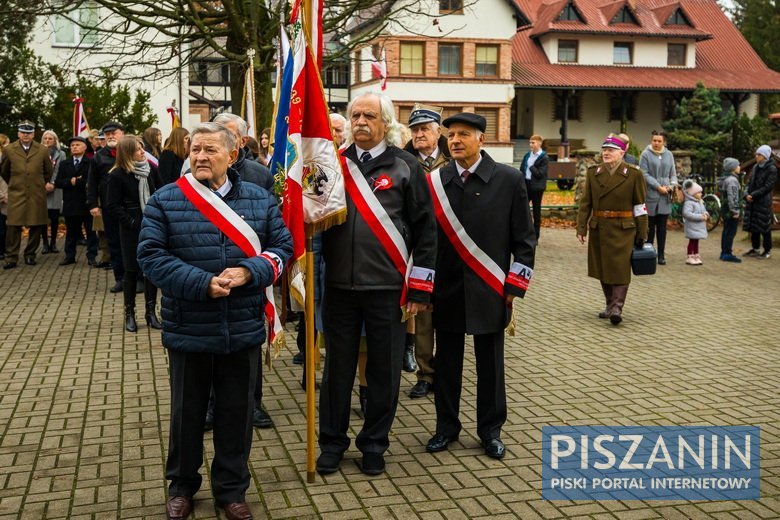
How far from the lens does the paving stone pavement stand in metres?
4.72

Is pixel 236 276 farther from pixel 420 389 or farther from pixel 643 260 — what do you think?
pixel 643 260

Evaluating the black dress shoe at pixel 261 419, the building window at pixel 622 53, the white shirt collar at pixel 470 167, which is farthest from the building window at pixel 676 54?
the black dress shoe at pixel 261 419

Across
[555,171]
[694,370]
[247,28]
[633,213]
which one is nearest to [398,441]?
[694,370]

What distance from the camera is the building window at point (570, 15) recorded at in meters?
47.8

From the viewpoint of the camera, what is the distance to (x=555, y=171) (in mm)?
36312

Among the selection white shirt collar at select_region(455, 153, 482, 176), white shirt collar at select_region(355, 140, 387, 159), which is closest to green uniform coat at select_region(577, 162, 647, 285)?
white shirt collar at select_region(455, 153, 482, 176)

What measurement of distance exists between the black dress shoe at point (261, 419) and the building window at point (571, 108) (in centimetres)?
4498

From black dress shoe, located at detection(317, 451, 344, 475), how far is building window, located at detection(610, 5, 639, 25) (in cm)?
4745

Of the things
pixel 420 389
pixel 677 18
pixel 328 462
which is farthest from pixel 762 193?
pixel 677 18

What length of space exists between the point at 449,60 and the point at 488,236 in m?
40.1

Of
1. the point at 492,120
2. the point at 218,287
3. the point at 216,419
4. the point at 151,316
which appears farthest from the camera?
the point at 492,120

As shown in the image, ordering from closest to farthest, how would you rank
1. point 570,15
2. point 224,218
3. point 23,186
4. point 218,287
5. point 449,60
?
1. point 218,287
2. point 224,218
3. point 23,186
4. point 449,60
5. point 570,15

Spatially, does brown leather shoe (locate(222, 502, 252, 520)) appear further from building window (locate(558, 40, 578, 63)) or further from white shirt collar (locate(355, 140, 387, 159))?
building window (locate(558, 40, 578, 63))

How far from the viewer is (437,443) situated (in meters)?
5.59
